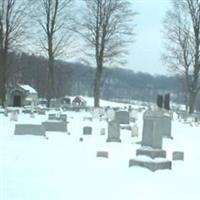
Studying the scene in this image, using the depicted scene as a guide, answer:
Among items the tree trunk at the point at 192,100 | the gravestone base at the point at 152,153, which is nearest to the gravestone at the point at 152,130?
the gravestone base at the point at 152,153

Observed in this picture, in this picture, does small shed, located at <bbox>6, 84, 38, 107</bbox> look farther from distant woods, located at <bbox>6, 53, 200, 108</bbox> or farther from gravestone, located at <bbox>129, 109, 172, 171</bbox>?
gravestone, located at <bbox>129, 109, 172, 171</bbox>

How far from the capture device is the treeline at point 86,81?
61000 mm

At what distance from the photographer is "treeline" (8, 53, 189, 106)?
200 ft

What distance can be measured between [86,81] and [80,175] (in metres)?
77.2

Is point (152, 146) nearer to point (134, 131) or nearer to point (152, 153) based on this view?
point (152, 153)

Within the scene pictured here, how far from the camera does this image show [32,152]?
1364 cm

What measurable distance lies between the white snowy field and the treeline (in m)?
30.8

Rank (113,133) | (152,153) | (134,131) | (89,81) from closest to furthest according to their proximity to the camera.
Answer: (152,153), (113,133), (134,131), (89,81)

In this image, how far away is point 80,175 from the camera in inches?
421

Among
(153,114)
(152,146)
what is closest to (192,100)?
(153,114)

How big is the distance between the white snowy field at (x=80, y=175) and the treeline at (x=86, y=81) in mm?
30779

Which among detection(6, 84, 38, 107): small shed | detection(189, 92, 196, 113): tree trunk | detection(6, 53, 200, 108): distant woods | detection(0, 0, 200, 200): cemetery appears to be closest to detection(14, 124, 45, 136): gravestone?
detection(0, 0, 200, 200): cemetery

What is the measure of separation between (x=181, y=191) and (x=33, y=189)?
9.37 feet

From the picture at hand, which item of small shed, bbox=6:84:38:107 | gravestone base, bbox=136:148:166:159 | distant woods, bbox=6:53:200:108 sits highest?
distant woods, bbox=6:53:200:108
